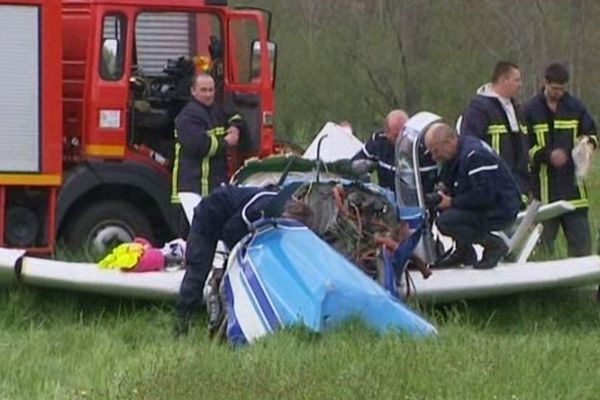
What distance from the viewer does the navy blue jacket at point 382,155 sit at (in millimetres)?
11930

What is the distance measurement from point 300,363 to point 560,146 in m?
5.12

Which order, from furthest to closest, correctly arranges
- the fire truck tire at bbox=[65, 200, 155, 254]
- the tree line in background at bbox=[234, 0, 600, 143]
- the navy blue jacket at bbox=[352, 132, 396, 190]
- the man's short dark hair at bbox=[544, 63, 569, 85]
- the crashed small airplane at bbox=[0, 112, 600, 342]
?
the tree line in background at bbox=[234, 0, 600, 143] < the fire truck tire at bbox=[65, 200, 155, 254] < the man's short dark hair at bbox=[544, 63, 569, 85] < the navy blue jacket at bbox=[352, 132, 396, 190] < the crashed small airplane at bbox=[0, 112, 600, 342]

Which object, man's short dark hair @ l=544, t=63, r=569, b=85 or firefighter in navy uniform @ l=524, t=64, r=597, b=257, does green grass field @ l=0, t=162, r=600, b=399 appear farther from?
man's short dark hair @ l=544, t=63, r=569, b=85

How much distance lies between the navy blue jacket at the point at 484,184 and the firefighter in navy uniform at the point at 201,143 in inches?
87.1

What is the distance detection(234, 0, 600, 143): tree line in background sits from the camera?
121 feet

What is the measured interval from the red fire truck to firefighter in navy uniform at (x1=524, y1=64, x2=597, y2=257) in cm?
237

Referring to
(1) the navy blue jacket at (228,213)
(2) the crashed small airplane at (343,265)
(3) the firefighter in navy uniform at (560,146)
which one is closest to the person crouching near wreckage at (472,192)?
(2) the crashed small airplane at (343,265)

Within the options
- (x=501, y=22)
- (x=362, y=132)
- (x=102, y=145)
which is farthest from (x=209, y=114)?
(x=501, y=22)

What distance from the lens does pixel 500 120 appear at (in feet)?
39.4

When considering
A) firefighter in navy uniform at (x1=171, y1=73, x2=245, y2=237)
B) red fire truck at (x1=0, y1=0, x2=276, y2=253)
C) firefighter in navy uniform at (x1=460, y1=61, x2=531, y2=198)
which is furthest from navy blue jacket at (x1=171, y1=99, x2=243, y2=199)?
firefighter in navy uniform at (x1=460, y1=61, x2=531, y2=198)

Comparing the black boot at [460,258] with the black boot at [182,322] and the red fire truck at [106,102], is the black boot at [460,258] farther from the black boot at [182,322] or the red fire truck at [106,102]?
the red fire truck at [106,102]

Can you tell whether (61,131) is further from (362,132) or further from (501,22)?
(501,22)

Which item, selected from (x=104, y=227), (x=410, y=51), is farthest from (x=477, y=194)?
(x=410, y=51)

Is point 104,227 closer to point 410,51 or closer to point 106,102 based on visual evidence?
point 106,102
